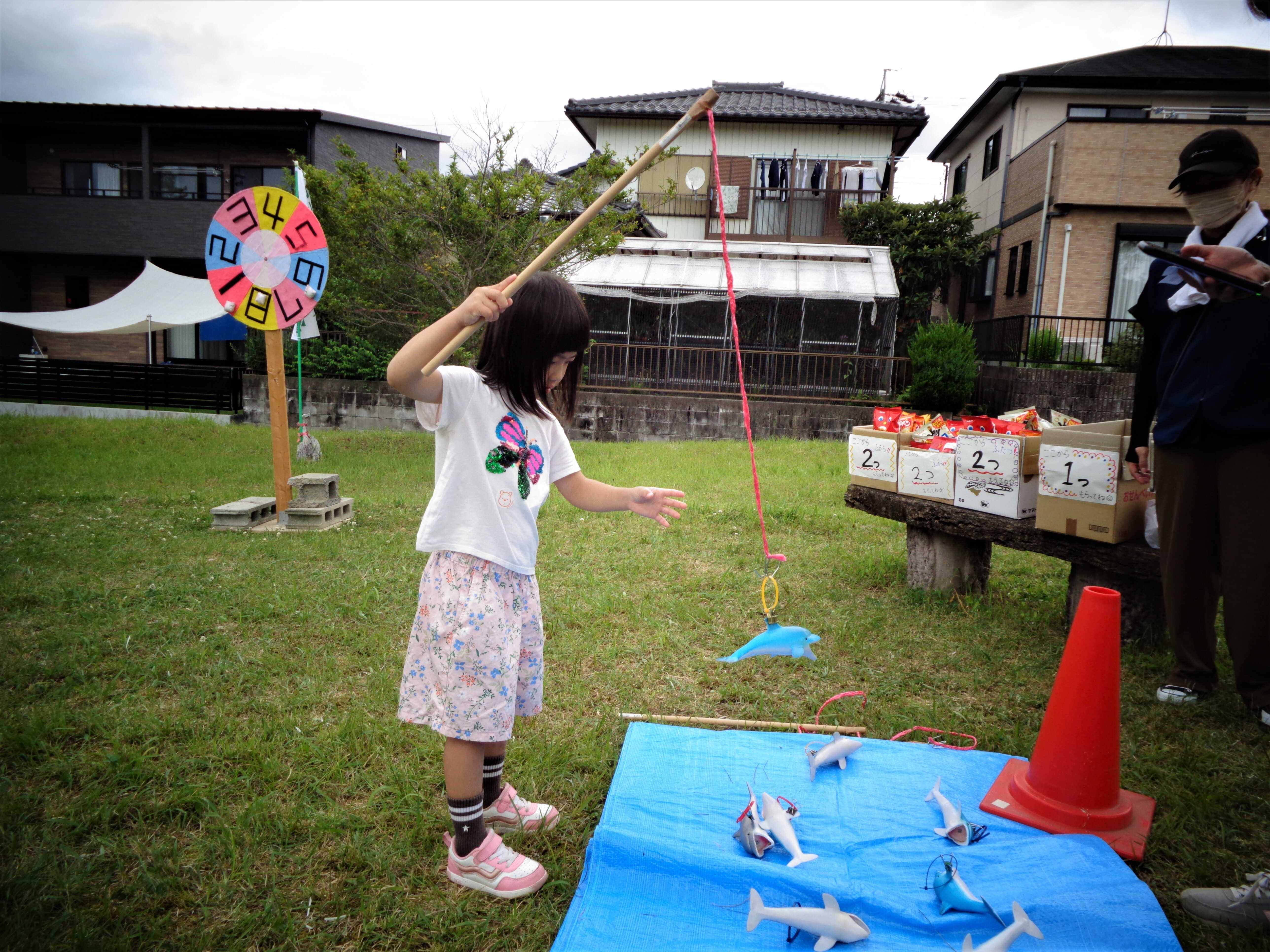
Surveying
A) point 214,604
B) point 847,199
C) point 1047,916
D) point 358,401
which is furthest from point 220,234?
point 847,199

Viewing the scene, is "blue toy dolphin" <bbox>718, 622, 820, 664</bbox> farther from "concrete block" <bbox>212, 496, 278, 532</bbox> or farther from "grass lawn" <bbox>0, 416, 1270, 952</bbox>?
"concrete block" <bbox>212, 496, 278, 532</bbox>

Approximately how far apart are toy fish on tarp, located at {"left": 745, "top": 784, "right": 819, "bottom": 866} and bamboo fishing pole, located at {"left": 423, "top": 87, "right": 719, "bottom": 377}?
162cm

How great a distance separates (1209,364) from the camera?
291 cm

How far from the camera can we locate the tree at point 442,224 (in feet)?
29.0

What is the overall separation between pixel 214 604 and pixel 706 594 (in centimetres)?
284

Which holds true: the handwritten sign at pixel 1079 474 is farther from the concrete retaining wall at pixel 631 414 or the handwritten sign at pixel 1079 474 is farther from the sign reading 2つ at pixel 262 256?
the concrete retaining wall at pixel 631 414

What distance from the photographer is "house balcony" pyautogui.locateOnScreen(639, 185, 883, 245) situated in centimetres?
1794

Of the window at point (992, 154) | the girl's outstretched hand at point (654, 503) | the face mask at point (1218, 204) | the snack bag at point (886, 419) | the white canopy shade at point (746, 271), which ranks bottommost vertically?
the girl's outstretched hand at point (654, 503)

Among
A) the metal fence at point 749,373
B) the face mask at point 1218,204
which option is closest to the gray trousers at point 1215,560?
the face mask at point 1218,204

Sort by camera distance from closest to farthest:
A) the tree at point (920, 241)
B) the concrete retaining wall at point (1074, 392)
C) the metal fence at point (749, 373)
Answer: the concrete retaining wall at point (1074, 392), the metal fence at point (749, 373), the tree at point (920, 241)

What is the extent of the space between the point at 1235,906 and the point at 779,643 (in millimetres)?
1468

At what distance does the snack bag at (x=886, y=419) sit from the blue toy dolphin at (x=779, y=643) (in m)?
2.44

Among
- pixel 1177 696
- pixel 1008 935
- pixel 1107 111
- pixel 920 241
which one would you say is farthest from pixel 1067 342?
pixel 1008 935

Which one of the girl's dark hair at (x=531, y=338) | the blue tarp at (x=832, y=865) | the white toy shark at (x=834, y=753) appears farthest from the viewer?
the white toy shark at (x=834, y=753)
